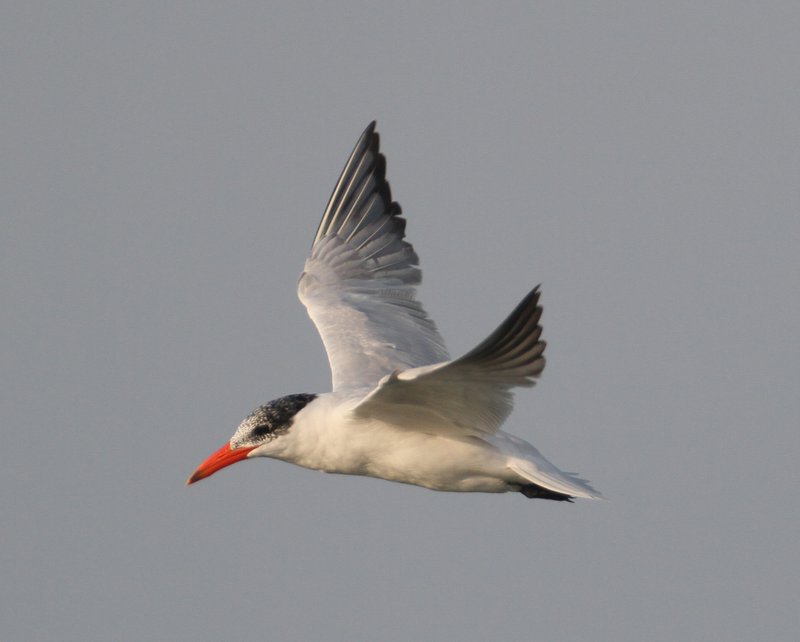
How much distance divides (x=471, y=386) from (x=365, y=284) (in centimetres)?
382

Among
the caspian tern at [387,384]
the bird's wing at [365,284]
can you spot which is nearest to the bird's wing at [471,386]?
the caspian tern at [387,384]

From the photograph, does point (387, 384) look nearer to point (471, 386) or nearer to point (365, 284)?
point (471, 386)

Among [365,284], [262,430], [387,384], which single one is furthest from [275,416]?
[365,284]

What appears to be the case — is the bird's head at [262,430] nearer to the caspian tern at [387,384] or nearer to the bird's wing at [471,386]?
the caspian tern at [387,384]

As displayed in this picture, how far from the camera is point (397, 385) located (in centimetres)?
1004

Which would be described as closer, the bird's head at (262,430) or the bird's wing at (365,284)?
the bird's head at (262,430)

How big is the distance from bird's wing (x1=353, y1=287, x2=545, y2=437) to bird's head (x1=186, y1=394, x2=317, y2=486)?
2.41ft

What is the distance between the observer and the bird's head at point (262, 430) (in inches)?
455

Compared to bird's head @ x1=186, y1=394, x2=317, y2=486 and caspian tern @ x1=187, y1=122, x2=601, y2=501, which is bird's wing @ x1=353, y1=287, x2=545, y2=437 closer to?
caspian tern @ x1=187, y1=122, x2=601, y2=501

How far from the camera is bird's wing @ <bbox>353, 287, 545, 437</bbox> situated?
9.38 m

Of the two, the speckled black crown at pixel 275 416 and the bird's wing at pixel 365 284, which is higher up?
the bird's wing at pixel 365 284

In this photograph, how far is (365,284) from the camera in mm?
13930

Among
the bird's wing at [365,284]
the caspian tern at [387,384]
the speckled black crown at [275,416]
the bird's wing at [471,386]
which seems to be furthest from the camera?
the bird's wing at [365,284]

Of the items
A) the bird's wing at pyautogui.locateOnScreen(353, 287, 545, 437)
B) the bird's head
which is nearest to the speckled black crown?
the bird's head
